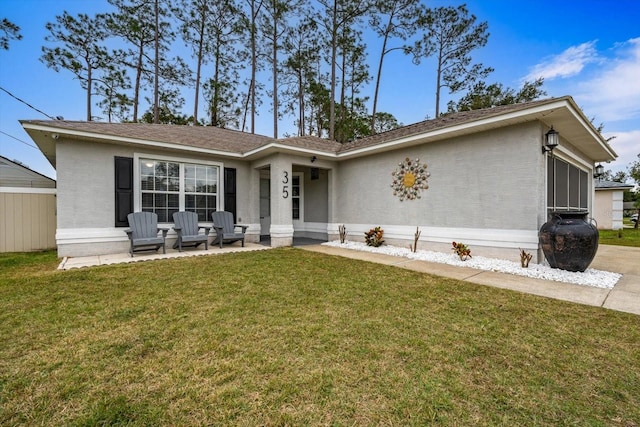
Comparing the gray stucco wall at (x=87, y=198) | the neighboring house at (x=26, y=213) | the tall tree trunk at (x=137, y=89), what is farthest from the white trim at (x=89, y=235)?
the tall tree trunk at (x=137, y=89)

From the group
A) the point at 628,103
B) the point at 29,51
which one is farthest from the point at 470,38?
the point at 29,51

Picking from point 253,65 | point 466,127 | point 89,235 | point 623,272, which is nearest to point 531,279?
point 623,272

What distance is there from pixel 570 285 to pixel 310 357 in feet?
14.4

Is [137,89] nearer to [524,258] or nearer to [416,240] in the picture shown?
[416,240]

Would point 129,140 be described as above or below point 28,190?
above

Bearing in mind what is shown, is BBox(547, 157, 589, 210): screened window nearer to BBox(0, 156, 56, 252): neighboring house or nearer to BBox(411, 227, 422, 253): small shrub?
BBox(411, 227, 422, 253): small shrub

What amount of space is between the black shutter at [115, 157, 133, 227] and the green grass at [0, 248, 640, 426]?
3.03 m

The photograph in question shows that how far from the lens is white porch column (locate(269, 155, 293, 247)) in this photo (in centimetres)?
768

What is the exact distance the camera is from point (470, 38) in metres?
14.6

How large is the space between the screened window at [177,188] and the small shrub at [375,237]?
464 centimetres

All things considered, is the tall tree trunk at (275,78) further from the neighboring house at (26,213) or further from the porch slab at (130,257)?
the neighboring house at (26,213)

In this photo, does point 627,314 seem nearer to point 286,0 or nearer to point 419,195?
point 419,195

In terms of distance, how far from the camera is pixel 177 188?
24.6 feet

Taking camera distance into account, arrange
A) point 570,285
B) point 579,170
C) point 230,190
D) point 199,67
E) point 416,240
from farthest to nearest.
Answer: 1. point 199,67
2. point 230,190
3. point 579,170
4. point 416,240
5. point 570,285
